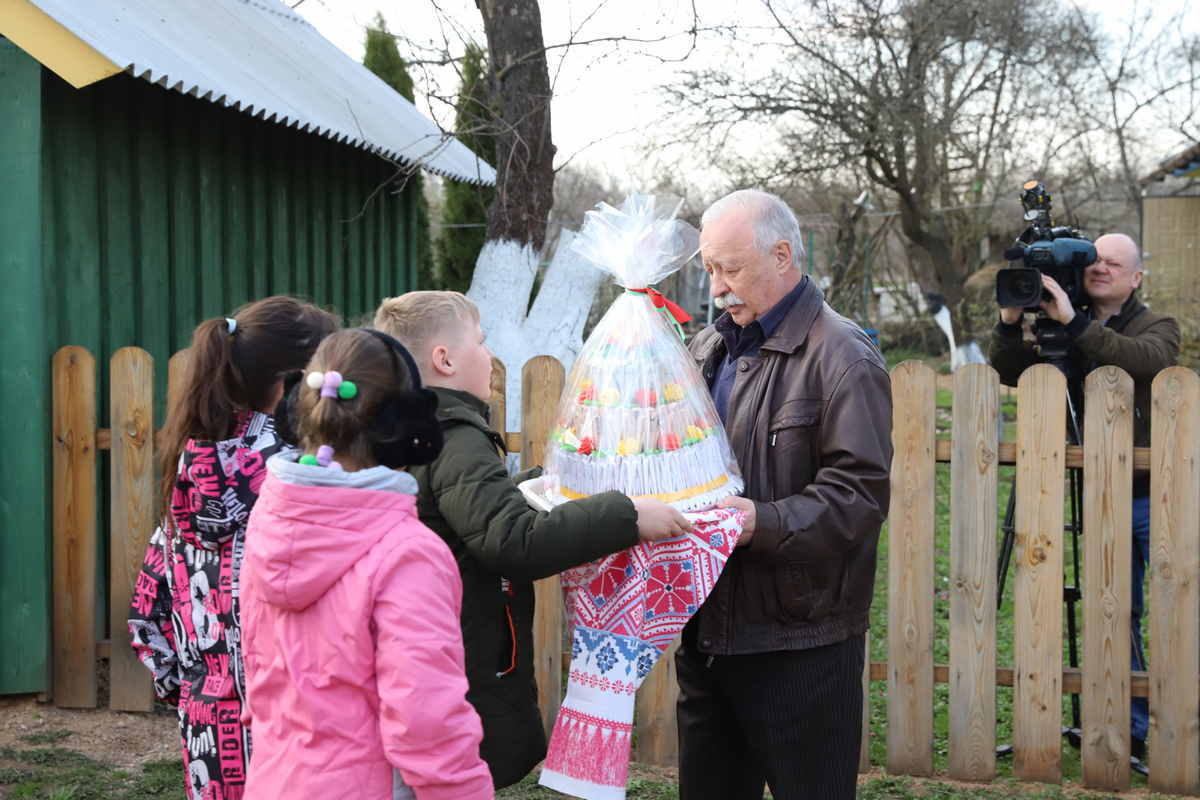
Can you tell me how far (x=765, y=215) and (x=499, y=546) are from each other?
1.03 m

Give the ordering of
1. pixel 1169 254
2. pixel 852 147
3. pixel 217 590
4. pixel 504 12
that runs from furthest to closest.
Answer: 1. pixel 1169 254
2. pixel 852 147
3. pixel 504 12
4. pixel 217 590

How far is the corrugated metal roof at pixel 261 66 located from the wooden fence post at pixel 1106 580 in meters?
3.66

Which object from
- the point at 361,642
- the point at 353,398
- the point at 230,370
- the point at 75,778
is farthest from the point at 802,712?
the point at 75,778

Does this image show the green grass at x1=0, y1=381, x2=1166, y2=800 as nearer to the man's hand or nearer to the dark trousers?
the dark trousers

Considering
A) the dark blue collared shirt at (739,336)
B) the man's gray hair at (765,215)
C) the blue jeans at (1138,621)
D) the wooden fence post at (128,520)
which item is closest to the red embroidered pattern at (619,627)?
the dark blue collared shirt at (739,336)

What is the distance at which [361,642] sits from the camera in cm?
194

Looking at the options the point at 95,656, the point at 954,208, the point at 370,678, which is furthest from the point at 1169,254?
the point at 370,678

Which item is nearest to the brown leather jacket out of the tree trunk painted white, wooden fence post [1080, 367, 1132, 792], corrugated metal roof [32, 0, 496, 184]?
wooden fence post [1080, 367, 1132, 792]

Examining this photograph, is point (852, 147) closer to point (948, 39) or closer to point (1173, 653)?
point (948, 39)

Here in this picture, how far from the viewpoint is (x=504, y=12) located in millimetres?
6219

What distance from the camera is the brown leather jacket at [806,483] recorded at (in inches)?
98.3

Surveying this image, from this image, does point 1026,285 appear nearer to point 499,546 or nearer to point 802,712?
point 802,712

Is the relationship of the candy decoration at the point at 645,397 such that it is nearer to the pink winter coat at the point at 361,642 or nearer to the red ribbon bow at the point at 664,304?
the red ribbon bow at the point at 664,304

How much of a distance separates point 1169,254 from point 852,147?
691 cm
